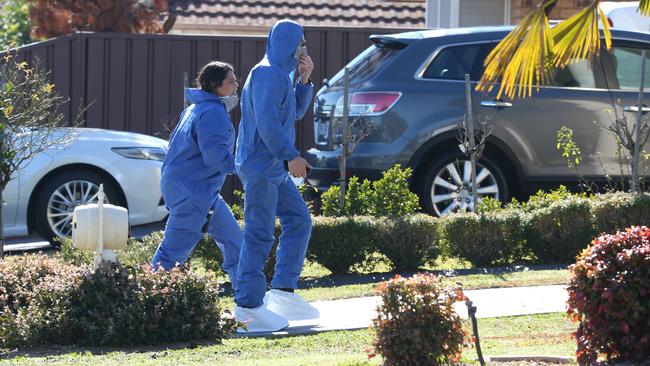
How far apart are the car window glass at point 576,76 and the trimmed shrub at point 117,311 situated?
571 cm

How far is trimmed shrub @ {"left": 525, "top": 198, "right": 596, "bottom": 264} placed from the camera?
1026cm

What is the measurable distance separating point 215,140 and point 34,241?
5897mm

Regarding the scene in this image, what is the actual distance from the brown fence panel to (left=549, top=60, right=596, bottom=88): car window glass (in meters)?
3.72

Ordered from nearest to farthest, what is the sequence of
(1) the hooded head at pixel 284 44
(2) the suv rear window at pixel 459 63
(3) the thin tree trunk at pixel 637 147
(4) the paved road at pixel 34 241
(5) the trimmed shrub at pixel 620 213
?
(1) the hooded head at pixel 284 44, (5) the trimmed shrub at pixel 620 213, (3) the thin tree trunk at pixel 637 147, (2) the suv rear window at pixel 459 63, (4) the paved road at pixel 34 241

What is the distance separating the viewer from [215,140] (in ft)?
25.9

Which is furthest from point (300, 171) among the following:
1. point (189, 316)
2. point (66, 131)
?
point (66, 131)

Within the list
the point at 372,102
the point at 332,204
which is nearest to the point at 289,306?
the point at 332,204

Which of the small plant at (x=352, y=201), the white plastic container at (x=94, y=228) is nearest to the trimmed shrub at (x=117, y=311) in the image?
the white plastic container at (x=94, y=228)

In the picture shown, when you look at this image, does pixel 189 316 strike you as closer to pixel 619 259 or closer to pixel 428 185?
pixel 619 259

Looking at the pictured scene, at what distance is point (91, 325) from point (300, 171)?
1.59m

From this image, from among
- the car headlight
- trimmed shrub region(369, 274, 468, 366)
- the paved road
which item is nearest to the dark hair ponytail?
trimmed shrub region(369, 274, 468, 366)

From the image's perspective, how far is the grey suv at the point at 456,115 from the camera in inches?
459

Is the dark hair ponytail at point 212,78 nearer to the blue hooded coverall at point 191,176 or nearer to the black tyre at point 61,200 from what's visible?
the blue hooded coverall at point 191,176

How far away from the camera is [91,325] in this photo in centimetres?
714
